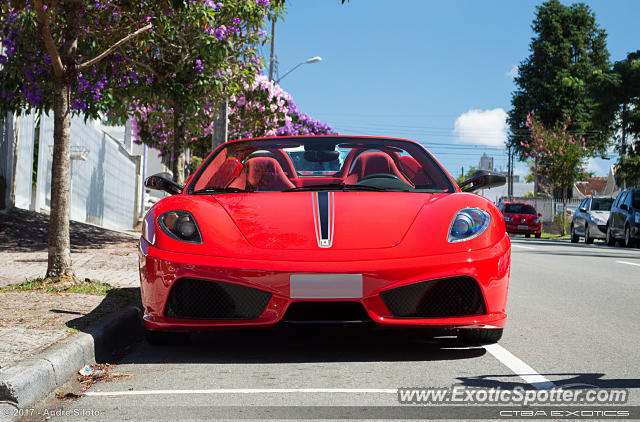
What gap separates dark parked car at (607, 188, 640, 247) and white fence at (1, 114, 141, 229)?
1401 centimetres

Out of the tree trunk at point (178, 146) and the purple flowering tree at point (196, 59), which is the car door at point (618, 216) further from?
the tree trunk at point (178, 146)

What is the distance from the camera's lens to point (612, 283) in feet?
32.5

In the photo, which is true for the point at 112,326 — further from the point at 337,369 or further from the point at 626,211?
the point at 626,211

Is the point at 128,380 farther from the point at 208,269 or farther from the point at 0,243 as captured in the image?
the point at 0,243

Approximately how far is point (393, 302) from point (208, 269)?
107cm

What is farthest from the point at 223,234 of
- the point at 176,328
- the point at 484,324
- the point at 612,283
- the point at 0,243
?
the point at 0,243

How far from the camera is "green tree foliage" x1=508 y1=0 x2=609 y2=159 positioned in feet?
187

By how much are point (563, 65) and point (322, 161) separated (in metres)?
55.0

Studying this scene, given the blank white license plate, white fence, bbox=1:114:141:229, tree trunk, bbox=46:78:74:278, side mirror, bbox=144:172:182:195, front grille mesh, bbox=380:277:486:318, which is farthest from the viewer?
white fence, bbox=1:114:141:229

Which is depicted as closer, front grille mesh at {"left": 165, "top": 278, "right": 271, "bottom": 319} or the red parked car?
front grille mesh at {"left": 165, "top": 278, "right": 271, "bottom": 319}

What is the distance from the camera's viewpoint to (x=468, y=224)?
16.0 ft

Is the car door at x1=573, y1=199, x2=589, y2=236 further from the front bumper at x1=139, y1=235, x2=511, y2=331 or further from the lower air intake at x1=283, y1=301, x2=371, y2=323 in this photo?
the lower air intake at x1=283, y1=301, x2=371, y2=323

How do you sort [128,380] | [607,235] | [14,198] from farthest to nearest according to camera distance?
[607,235], [14,198], [128,380]

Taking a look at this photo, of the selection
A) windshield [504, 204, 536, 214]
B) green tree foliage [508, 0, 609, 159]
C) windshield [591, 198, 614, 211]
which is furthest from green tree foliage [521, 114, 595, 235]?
windshield [591, 198, 614, 211]
